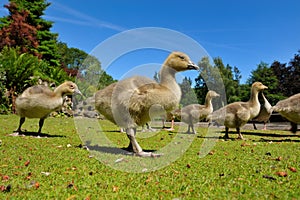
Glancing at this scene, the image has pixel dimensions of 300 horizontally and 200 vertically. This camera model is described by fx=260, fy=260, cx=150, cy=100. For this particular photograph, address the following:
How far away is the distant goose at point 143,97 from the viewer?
5.54 metres

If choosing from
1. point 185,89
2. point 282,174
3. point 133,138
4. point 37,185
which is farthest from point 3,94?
point 282,174

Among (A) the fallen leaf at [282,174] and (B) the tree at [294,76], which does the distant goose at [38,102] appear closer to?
(A) the fallen leaf at [282,174]

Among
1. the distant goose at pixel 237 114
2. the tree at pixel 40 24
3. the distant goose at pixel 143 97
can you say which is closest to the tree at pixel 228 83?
the tree at pixel 40 24

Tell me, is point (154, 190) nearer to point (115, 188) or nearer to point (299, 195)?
point (115, 188)

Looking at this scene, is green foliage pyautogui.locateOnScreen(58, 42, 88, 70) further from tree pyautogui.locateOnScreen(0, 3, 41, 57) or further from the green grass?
the green grass

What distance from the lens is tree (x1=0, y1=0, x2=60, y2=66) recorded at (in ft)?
115

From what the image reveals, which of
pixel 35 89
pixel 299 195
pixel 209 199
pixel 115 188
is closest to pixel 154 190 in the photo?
pixel 115 188

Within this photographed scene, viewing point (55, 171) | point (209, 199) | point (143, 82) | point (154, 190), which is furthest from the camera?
point (143, 82)

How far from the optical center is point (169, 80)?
5.92 meters

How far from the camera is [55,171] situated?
4535 millimetres

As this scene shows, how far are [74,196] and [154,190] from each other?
3.49 feet

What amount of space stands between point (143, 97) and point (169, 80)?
809 mm

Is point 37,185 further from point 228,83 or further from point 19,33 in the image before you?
point 228,83

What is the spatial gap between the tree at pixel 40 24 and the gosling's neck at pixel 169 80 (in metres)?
→ 32.2
